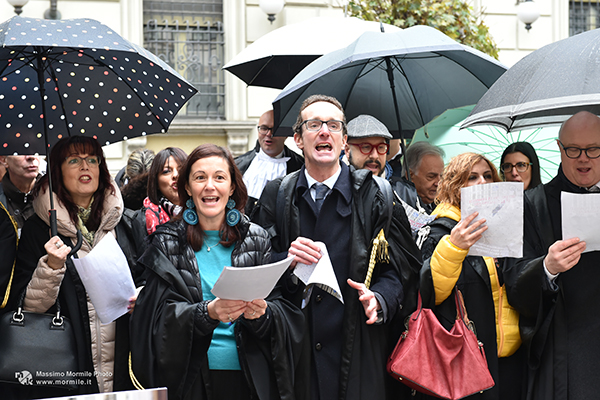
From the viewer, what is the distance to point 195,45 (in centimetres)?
1012

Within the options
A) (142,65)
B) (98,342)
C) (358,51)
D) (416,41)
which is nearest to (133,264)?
(98,342)

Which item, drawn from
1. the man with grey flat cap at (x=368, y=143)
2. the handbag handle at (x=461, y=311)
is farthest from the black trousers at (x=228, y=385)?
the man with grey flat cap at (x=368, y=143)

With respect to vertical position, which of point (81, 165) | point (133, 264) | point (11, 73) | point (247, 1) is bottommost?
point (133, 264)

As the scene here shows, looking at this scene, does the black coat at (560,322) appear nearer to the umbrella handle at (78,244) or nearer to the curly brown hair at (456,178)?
the curly brown hair at (456,178)

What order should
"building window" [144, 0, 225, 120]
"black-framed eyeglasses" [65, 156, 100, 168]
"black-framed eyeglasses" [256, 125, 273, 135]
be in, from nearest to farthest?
"black-framed eyeglasses" [65, 156, 100, 168], "black-framed eyeglasses" [256, 125, 273, 135], "building window" [144, 0, 225, 120]

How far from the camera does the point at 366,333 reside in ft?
10.6

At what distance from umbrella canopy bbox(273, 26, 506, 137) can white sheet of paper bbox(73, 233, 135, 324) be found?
4.70ft

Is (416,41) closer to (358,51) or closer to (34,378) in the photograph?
(358,51)

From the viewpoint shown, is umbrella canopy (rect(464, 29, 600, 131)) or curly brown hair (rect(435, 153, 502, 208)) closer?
umbrella canopy (rect(464, 29, 600, 131))

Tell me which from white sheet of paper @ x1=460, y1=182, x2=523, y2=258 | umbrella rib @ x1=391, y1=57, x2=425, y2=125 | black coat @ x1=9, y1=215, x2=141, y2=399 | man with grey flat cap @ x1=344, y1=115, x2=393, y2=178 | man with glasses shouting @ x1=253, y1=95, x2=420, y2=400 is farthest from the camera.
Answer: umbrella rib @ x1=391, y1=57, x2=425, y2=125

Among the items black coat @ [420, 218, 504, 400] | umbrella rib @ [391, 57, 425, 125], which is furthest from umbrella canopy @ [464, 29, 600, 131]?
umbrella rib @ [391, 57, 425, 125]

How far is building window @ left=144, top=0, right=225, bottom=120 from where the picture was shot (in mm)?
10016

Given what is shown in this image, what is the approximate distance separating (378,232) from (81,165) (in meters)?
1.57

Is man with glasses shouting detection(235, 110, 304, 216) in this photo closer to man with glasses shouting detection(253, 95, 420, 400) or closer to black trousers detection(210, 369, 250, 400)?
man with glasses shouting detection(253, 95, 420, 400)
